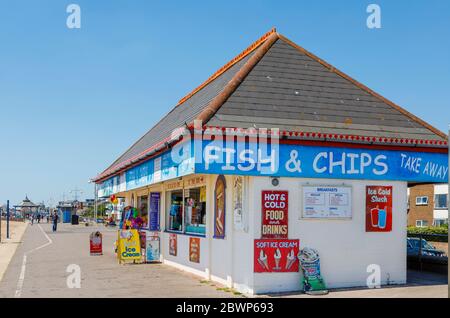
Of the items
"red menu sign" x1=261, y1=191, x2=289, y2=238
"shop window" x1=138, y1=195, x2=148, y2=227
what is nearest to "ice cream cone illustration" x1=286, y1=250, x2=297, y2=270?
"red menu sign" x1=261, y1=191, x2=289, y2=238

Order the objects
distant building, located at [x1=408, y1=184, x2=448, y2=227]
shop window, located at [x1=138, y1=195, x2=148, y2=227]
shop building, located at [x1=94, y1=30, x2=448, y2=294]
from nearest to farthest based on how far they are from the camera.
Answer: shop building, located at [x1=94, y1=30, x2=448, y2=294] < shop window, located at [x1=138, y1=195, x2=148, y2=227] < distant building, located at [x1=408, y1=184, x2=448, y2=227]

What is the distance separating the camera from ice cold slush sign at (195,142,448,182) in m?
12.2

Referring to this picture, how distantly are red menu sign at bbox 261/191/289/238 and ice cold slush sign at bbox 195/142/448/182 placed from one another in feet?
1.66

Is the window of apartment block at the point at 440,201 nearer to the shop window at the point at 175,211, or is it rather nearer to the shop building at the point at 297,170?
the shop window at the point at 175,211

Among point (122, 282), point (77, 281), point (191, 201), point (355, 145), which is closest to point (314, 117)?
point (355, 145)

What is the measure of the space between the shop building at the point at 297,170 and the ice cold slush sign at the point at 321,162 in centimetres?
2

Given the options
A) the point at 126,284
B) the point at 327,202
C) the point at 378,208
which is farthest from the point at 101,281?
the point at 378,208

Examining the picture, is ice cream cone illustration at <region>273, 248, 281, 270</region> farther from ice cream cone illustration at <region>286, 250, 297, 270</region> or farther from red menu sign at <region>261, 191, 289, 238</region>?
red menu sign at <region>261, 191, 289, 238</region>

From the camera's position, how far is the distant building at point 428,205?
5491cm

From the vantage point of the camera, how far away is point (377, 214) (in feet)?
44.6

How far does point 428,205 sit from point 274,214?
159 feet

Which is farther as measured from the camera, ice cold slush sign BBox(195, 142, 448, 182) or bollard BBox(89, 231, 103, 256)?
bollard BBox(89, 231, 103, 256)

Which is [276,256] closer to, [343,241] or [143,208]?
[343,241]

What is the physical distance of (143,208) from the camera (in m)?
23.7
